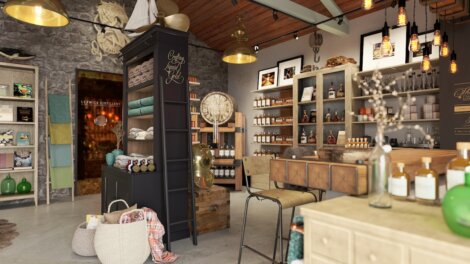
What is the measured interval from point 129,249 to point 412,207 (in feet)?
7.16

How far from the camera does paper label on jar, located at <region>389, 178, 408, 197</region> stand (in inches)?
58.4

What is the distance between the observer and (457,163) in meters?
1.34

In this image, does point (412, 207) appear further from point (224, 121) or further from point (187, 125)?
point (224, 121)

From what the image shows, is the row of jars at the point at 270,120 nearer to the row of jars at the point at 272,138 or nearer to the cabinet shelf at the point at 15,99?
Result: the row of jars at the point at 272,138

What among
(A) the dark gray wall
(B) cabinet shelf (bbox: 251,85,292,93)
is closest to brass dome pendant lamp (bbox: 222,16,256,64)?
(B) cabinet shelf (bbox: 251,85,292,93)

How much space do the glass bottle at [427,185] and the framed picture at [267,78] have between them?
556cm

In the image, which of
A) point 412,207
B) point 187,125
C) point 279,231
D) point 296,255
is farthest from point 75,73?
point 412,207

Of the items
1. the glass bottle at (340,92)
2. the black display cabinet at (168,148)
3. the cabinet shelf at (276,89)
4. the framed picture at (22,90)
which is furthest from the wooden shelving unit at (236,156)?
the framed picture at (22,90)

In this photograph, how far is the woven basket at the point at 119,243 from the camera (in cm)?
256

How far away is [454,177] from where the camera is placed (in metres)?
1.33

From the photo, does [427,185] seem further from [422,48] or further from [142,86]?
[422,48]

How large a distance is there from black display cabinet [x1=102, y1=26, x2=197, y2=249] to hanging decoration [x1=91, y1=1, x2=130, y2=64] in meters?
3.20

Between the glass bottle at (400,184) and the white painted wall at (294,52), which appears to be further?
the white painted wall at (294,52)

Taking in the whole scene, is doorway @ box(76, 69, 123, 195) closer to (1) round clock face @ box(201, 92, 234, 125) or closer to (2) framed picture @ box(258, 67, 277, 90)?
(1) round clock face @ box(201, 92, 234, 125)
